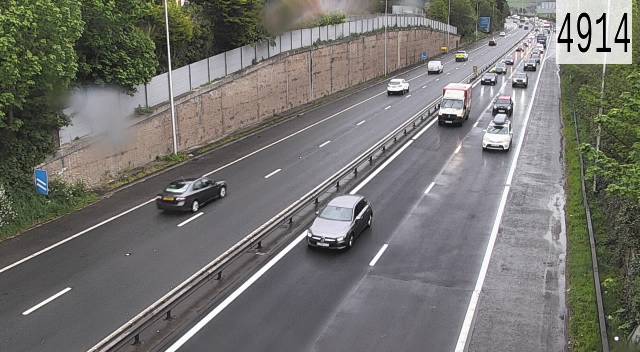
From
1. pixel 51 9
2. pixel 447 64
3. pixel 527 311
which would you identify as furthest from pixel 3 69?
pixel 447 64

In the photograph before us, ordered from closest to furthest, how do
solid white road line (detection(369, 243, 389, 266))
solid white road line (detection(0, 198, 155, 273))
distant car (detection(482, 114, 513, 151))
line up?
solid white road line (detection(369, 243, 389, 266)), solid white road line (detection(0, 198, 155, 273)), distant car (detection(482, 114, 513, 151))

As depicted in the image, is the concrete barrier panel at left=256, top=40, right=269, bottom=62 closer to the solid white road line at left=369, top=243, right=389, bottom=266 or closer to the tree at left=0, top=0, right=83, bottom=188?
the tree at left=0, top=0, right=83, bottom=188

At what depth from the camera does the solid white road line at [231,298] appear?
16.2m

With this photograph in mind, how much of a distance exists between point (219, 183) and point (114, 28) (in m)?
10.2

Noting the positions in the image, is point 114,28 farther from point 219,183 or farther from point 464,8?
point 464,8

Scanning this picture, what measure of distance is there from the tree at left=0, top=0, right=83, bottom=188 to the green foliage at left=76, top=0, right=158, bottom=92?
3907 mm

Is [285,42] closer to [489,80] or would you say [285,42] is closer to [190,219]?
[489,80]

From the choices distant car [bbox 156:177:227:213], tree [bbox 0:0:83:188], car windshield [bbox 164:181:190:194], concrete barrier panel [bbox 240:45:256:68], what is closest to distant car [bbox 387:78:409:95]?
concrete barrier panel [bbox 240:45:256:68]

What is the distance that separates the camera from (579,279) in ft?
64.2

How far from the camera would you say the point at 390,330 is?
1662cm

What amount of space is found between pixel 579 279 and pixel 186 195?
15.4 meters

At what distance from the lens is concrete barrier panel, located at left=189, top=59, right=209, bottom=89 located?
4078cm

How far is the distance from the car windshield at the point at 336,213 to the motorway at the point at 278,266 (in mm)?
1177

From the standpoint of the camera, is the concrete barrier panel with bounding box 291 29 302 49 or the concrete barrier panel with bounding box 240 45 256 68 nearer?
the concrete barrier panel with bounding box 240 45 256 68
